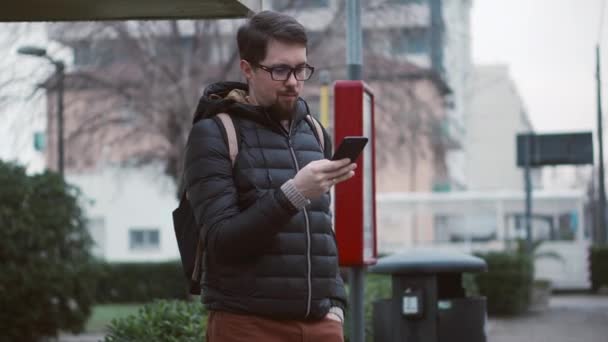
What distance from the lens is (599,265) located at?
31.0m

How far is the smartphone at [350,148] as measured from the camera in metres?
3.16

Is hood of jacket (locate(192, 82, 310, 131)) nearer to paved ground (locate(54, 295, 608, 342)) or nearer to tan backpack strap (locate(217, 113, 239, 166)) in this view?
tan backpack strap (locate(217, 113, 239, 166))

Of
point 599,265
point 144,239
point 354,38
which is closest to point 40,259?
point 354,38

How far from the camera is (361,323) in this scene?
670 cm

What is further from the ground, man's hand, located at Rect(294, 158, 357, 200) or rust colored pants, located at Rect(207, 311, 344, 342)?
man's hand, located at Rect(294, 158, 357, 200)

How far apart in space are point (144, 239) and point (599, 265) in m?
27.3

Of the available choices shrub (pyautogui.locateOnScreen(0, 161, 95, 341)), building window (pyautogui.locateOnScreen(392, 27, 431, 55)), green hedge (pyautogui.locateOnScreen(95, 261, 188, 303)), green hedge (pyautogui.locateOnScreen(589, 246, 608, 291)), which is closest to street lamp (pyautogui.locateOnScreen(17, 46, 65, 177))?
shrub (pyautogui.locateOnScreen(0, 161, 95, 341))

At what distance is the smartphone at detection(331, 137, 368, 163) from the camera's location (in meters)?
3.16

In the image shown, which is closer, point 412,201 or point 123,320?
point 123,320

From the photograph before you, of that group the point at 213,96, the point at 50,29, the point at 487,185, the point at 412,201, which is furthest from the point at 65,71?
the point at 487,185

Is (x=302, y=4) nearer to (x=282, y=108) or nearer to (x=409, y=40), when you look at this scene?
(x=409, y=40)

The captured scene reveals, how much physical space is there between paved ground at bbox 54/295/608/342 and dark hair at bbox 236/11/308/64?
37.9 ft

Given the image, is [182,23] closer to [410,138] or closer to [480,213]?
[410,138]

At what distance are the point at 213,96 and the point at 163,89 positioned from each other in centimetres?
1911
